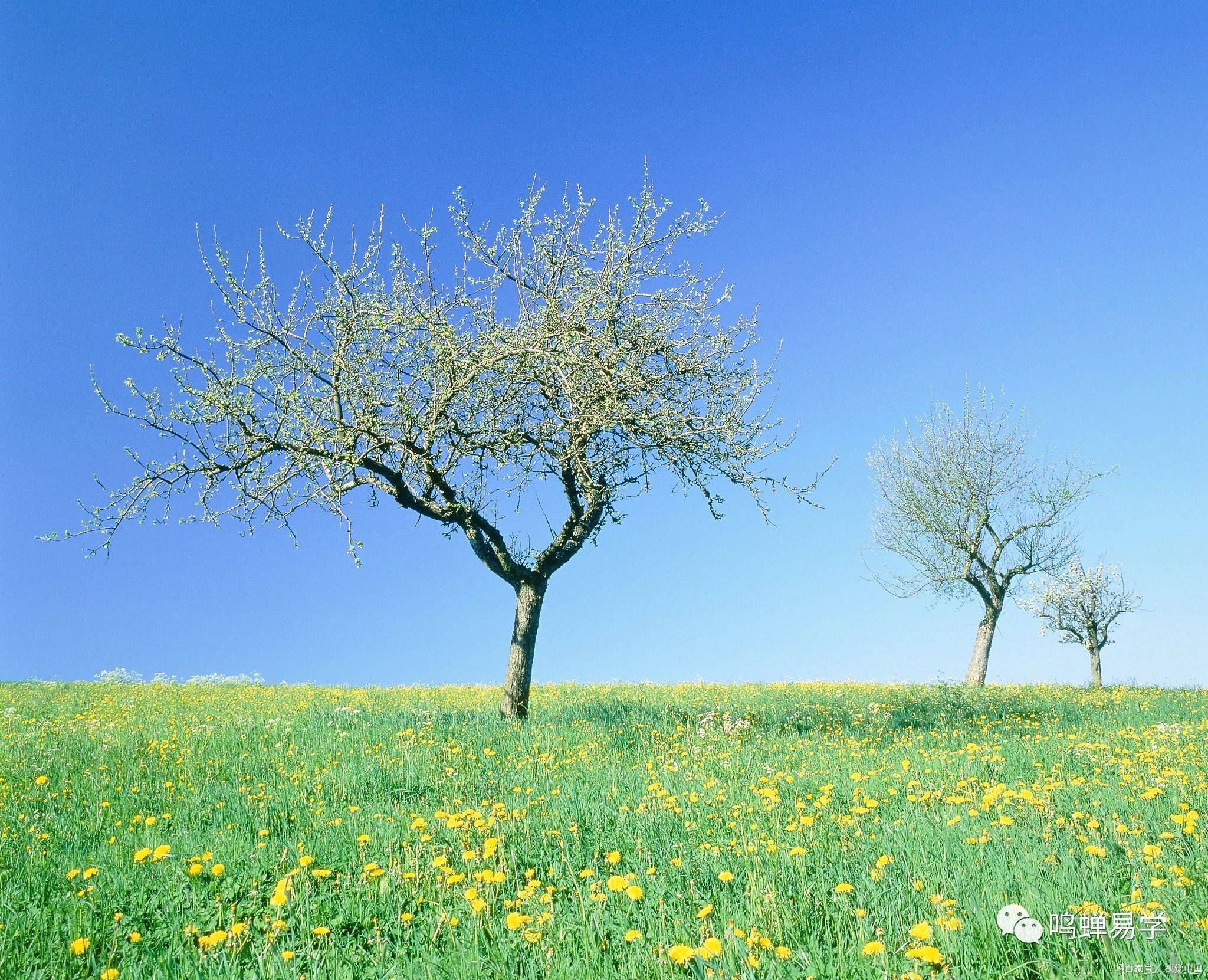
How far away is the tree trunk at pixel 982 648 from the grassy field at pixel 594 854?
54.7 feet

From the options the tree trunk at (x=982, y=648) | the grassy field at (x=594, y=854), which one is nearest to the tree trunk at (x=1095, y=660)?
the tree trunk at (x=982, y=648)

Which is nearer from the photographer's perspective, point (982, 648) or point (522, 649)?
point (522, 649)

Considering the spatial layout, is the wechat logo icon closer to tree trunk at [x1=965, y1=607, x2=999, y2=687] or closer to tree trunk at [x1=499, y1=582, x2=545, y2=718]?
tree trunk at [x1=499, y1=582, x2=545, y2=718]

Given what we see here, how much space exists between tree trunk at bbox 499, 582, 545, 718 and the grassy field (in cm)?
301

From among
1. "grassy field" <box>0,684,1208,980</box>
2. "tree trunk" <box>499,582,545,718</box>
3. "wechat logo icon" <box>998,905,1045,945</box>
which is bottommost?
"grassy field" <box>0,684,1208,980</box>

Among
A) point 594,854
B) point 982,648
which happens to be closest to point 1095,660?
point 982,648

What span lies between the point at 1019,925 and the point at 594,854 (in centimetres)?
280

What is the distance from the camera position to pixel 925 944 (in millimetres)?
3961

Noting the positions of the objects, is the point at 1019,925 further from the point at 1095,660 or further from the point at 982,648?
the point at 1095,660

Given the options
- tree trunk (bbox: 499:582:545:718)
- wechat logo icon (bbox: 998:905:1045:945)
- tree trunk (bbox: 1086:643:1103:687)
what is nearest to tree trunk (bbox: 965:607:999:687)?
tree trunk (bbox: 1086:643:1103:687)

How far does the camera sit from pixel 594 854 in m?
5.53

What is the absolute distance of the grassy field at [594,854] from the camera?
3.95 metres

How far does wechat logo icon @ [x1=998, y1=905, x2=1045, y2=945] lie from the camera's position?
3842 mm

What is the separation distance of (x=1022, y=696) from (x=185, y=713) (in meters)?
19.9
